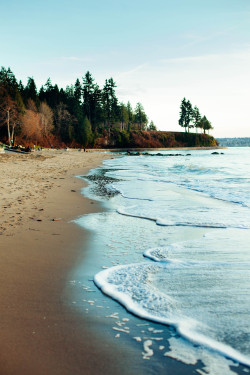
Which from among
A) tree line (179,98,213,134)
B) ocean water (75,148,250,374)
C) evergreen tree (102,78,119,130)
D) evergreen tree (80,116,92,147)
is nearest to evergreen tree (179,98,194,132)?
tree line (179,98,213,134)

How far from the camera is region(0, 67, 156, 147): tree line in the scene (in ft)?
201

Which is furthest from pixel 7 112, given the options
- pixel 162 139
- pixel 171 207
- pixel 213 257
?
pixel 162 139

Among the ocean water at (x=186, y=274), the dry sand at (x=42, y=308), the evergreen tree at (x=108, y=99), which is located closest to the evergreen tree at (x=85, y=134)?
the evergreen tree at (x=108, y=99)

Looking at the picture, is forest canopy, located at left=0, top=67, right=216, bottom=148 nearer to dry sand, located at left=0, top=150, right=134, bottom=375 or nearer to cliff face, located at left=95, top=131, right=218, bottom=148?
cliff face, located at left=95, top=131, right=218, bottom=148

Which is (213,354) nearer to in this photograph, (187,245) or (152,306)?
(152,306)

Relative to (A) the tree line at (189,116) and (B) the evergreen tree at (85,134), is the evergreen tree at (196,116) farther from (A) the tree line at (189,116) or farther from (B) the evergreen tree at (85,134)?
(B) the evergreen tree at (85,134)

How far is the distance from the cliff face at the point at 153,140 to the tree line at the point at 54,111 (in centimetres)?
346

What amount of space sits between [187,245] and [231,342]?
9.38ft

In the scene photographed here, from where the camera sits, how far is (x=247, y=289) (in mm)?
3449

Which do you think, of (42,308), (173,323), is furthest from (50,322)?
(173,323)

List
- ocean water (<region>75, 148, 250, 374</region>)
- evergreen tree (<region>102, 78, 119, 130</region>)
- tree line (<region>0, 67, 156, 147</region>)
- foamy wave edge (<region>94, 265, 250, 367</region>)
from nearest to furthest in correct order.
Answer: foamy wave edge (<region>94, 265, 250, 367</region>) < ocean water (<region>75, 148, 250, 374</region>) < tree line (<region>0, 67, 156, 147</region>) < evergreen tree (<region>102, 78, 119, 130</region>)

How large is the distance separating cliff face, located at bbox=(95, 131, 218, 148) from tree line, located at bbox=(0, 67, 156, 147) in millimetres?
3465

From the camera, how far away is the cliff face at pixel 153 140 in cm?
9888

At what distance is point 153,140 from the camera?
391ft
